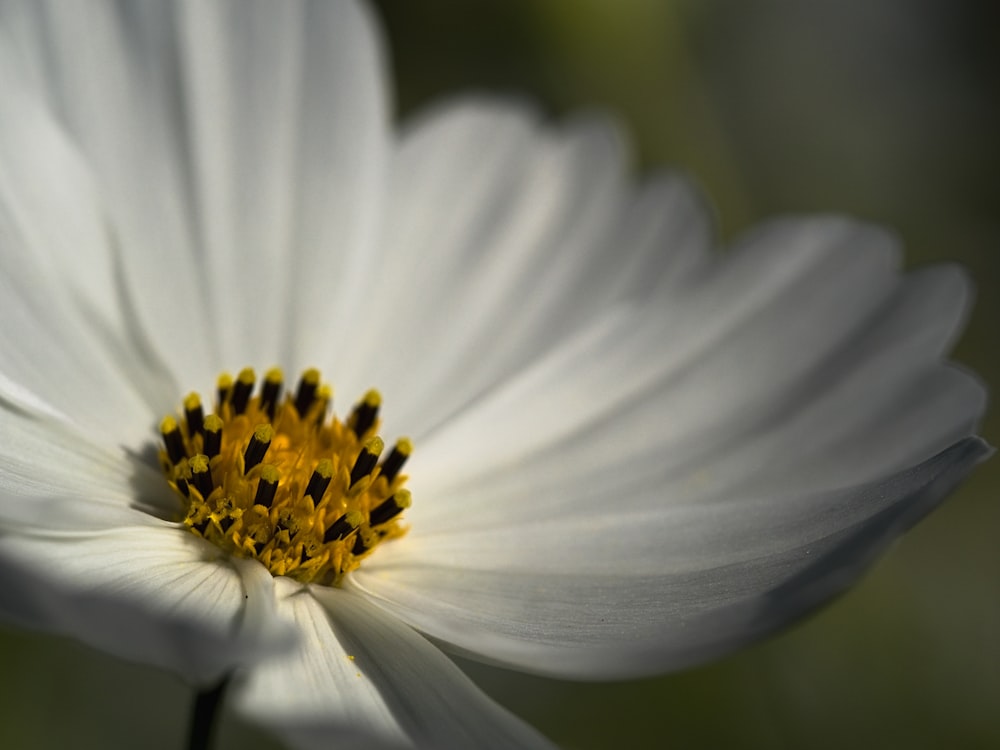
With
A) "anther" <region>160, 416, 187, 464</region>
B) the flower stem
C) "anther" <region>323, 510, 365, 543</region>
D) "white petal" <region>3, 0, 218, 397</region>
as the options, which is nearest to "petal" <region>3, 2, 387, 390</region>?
"white petal" <region>3, 0, 218, 397</region>

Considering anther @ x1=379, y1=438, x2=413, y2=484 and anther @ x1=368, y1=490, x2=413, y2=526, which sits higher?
anther @ x1=379, y1=438, x2=413, y2=484

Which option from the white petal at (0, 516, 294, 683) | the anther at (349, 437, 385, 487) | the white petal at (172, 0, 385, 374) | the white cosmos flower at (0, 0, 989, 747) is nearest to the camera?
the white petal at (0, 516, 294, 683)

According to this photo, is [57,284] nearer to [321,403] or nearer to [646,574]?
[321,403]

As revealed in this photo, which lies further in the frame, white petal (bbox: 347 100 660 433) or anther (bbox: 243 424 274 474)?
white petal (bbox: 347 100 660 433)

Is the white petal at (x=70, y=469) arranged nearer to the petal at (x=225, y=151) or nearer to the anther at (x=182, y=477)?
the anther at (x=182, y=477)

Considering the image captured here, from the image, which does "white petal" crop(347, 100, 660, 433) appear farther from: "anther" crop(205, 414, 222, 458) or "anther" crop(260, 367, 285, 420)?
"anther" crop(205, 414, 222, 458)

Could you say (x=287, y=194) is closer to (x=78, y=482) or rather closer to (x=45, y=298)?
(x=45, y=298)
